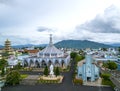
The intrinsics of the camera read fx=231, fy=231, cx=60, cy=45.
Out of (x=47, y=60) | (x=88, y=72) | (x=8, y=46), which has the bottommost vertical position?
(x=88, y=72)

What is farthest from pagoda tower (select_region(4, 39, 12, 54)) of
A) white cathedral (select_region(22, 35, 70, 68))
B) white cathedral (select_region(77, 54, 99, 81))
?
white cathedral (select_region(77, 54, 99, 81))

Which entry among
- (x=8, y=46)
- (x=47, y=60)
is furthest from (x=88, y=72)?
(x=8, y=46)

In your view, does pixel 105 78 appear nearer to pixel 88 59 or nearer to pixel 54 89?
pixel 88 59

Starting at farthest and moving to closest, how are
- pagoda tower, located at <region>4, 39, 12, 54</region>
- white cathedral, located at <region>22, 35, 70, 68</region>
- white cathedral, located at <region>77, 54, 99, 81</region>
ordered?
pagoda tower, located at <region>4, 39, 12, 54</region>
white cathedral, located at <region>22, 35, 70, 68</region>
white cathedral, located at <region>77, 54, 99, 81</region>

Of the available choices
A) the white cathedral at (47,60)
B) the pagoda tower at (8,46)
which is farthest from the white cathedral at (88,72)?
the pagoda tower at (8,46)

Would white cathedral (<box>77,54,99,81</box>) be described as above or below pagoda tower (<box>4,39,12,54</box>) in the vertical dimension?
below

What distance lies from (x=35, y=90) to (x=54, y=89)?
261 cm

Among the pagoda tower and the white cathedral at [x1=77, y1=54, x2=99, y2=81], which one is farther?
the pagoda tower

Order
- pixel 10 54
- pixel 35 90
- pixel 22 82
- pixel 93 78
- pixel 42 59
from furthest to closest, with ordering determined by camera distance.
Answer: pixel 10 54 → pixel 42 59 → pixel 93 78 → pixel 22 82 → pixel 35 90

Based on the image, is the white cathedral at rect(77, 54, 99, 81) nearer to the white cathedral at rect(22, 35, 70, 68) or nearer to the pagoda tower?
the white cathedral at rect(22, 35, 70, 68)

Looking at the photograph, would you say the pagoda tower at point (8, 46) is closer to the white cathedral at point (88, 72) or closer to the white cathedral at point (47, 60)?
the white cathedral at point (47, 60)

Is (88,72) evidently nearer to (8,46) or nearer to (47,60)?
(47,60)

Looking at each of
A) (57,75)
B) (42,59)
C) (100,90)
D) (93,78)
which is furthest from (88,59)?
Answer: (42,59)

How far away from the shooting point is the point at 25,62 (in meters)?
58.4
